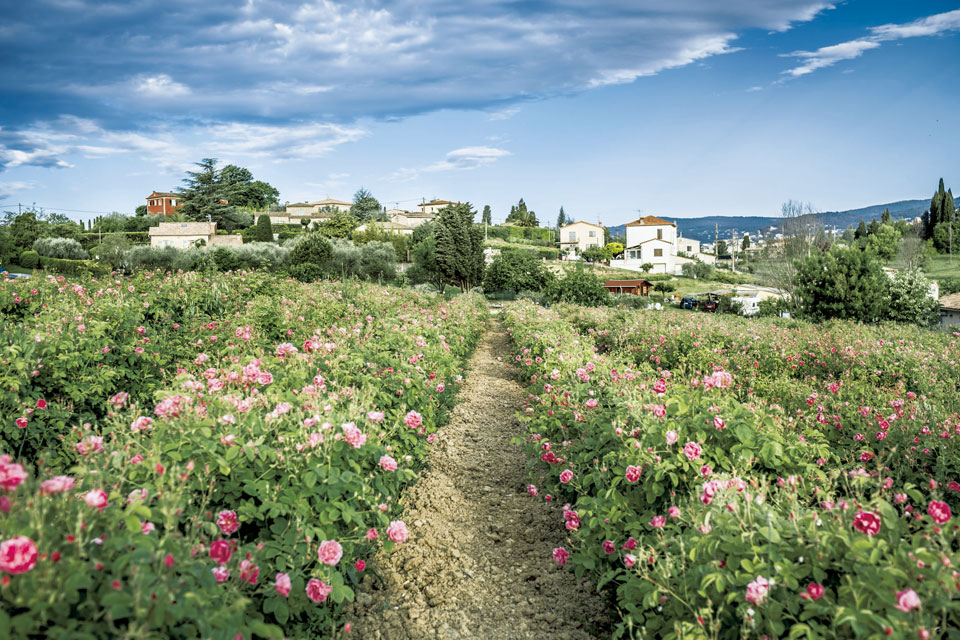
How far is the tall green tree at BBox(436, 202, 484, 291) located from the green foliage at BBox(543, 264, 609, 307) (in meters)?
11.2

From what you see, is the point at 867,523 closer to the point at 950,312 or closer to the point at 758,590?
the point at 758,590

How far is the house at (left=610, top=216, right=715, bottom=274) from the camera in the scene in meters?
70.4

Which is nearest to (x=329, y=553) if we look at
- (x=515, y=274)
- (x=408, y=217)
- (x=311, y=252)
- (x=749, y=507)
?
(x=749, y=507)

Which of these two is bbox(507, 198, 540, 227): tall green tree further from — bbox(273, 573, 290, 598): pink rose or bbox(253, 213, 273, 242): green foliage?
bbox(273, 573, 290, 598): pink rose

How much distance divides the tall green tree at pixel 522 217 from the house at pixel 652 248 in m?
26.5

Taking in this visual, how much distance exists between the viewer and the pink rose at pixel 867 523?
6.23ft

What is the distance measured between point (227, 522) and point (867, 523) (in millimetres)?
2481

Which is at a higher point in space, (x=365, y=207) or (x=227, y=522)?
(x=365, y=207)

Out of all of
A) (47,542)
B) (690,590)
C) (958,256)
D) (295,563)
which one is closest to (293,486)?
(295,563)

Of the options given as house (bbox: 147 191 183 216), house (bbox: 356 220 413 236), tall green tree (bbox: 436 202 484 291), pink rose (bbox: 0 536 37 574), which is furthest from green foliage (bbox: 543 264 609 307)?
house (bbox: 147 191 183 216)

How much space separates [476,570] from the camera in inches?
147

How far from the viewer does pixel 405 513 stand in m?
4.43

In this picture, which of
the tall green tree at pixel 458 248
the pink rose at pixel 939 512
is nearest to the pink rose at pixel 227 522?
the pink rose at pixel 939 512

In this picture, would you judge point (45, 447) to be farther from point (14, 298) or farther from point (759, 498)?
point (759, 498)
